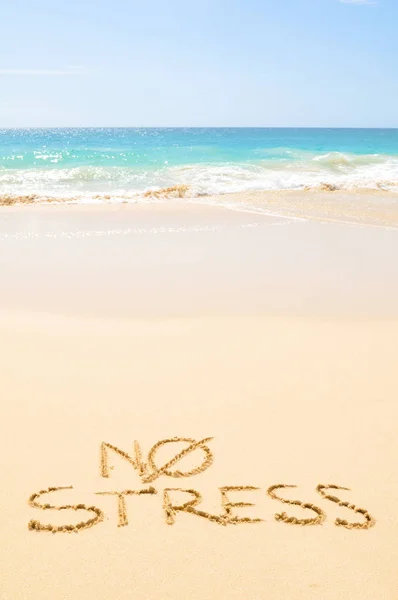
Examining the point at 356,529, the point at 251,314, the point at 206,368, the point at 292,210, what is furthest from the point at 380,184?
the point at 356,529

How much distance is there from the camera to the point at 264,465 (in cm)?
231

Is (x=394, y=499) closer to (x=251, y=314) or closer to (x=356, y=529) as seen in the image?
(x=356, y=529)

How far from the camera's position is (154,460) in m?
2.34

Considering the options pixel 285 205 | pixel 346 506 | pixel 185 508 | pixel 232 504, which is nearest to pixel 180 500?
pixel 185 508

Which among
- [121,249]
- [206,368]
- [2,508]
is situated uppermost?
[121,249]

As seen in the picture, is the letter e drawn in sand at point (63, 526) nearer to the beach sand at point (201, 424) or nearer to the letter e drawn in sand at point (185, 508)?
the beach sand at point (201, 424)

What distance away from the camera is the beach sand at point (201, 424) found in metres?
1.81

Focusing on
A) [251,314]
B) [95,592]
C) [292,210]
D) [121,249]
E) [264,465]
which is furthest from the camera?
[292,210]

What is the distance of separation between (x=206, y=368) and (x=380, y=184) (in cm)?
1178

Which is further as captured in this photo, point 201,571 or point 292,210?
point 292,210

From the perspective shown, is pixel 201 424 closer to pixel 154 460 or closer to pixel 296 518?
pixel 154 460

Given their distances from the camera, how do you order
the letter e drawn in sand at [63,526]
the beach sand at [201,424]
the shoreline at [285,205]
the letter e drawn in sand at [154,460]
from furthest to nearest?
the shoreline at [285,205]
the letter e drawn in sand at [154,460]
the letter e drawn in sand at [63,526]
the beach sand at [201,424]

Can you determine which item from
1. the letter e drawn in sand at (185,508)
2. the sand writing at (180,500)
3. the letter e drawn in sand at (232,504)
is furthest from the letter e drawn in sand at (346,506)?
the letter e drawn in sand at (185,508)

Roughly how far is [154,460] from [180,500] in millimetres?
274
